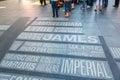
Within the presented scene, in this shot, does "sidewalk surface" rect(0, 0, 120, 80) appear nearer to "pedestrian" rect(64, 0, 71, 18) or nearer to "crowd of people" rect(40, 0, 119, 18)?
"pedestrian" rect(64, 0, 71, 18)

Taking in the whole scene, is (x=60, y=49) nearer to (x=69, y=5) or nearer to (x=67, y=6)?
(x=67, y=6)

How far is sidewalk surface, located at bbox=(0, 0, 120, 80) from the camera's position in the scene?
3.46m

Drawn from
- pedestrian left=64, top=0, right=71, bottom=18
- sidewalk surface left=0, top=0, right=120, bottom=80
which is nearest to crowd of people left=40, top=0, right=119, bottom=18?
pedestrian left=64, top=0, right=71, bottom=18

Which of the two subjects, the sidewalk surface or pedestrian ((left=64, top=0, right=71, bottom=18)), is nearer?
the sidewalk surface

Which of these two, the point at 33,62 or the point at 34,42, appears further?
the point at 34,42

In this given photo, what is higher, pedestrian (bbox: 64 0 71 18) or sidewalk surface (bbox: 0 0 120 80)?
pedestrian (bbox: 64 0 71 18)

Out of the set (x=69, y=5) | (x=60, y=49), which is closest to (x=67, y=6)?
(x=69, y=5)

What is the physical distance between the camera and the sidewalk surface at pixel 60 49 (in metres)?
3.46

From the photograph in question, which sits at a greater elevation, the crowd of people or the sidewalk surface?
the crowd of people

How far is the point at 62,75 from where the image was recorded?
3.37 m

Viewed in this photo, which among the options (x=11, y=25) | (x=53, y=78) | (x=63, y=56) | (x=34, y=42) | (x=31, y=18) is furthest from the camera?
(x=31, y=18)

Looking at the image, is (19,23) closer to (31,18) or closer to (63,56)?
(31,18)

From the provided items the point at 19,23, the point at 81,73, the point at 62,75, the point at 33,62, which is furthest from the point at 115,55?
the point at 19,23

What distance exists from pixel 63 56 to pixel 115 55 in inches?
52.9
